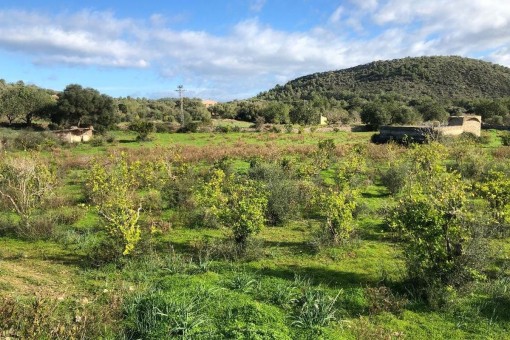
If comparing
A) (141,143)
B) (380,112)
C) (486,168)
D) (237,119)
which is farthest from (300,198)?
(237,119)

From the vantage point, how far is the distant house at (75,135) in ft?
143

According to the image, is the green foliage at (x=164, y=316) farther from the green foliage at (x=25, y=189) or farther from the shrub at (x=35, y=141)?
the shrub at (x=35, y=141)

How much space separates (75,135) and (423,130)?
3609cm

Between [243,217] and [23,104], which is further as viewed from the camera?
[23,104]

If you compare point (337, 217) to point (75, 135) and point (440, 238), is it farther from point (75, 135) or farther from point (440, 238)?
point (75, 135)

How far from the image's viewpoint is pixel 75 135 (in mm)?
45500

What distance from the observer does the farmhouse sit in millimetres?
38750

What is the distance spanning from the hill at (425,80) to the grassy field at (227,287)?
321 ft

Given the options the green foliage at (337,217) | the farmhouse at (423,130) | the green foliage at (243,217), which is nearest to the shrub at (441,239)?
the green foliage at (337,217)

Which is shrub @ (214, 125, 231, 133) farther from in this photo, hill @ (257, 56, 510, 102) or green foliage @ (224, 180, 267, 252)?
hill @ (257, 56, 510, 102)

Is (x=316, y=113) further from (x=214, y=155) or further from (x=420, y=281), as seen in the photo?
(x=420, y=281)

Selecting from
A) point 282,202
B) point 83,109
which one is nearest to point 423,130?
point 282,202

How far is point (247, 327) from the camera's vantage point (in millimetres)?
7184

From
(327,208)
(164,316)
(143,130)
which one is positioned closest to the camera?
(164,316)
